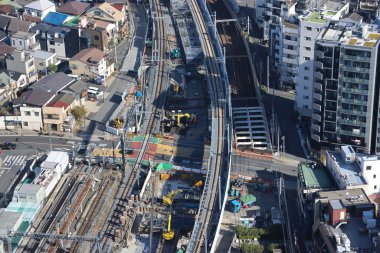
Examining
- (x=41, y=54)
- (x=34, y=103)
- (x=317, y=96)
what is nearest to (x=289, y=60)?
(x=317, y=96)

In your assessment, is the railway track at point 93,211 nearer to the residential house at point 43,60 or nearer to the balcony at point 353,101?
the balcony at point 353,101

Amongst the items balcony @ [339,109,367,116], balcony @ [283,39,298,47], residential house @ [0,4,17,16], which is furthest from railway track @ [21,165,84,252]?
residential house @ [0,4,17,16]

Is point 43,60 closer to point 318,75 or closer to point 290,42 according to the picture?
point 290,42

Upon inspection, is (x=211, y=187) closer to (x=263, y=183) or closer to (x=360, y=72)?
(x=263, y=183)

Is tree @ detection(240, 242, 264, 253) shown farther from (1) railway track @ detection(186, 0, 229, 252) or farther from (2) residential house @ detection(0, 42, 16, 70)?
(2) residential house @ detection(0, 42, 16, 70)

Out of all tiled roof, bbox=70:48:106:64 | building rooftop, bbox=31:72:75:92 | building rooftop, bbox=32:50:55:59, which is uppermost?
tiled roof, bbox=70:48:106:64

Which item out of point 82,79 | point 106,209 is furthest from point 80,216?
point 82,79
